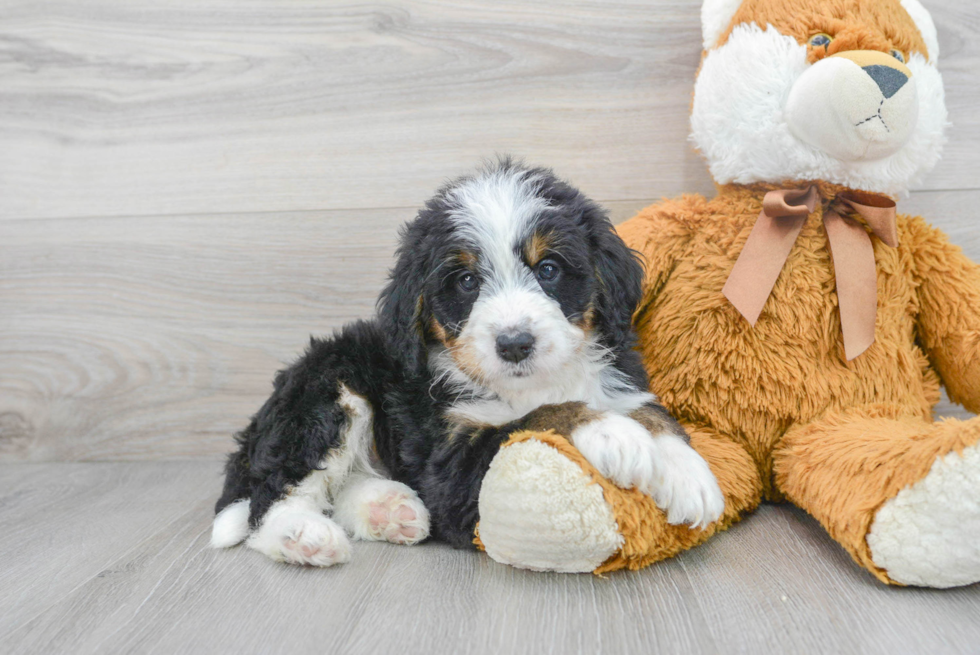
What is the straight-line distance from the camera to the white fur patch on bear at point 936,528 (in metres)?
1.21

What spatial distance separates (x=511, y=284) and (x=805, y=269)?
746 millimetres

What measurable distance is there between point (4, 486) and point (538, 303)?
200 cm

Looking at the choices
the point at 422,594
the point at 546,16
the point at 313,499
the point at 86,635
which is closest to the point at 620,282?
the point at 422,594

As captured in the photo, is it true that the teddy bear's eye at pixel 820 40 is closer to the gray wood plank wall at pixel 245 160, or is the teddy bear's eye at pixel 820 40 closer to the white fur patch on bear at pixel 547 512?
the gray wood plank wall at pixel 245 160

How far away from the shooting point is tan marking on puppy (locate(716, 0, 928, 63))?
1639mm

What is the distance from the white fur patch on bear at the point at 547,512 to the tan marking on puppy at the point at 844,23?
114cm

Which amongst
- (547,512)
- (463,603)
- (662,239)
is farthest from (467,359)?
(662,239)

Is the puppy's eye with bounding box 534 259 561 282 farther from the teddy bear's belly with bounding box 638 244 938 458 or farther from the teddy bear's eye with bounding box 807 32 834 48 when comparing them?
the teddy bear's eye with bounding box 807 32 834 48

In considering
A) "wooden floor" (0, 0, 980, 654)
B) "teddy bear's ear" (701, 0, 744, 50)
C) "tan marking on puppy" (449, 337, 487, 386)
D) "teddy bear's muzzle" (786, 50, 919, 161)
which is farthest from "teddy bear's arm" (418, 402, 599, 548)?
"teddy bear's ear" (701, 0, 744, 50)

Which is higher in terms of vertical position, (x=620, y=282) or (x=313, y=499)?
(x=620, y=282)

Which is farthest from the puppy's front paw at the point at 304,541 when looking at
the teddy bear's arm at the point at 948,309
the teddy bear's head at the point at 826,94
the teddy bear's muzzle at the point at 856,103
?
the teddy bear's arm at the point at 948,309

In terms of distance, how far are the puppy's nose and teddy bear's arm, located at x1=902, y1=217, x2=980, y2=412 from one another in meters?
1.07

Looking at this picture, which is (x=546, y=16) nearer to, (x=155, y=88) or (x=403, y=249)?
(x=403, y=249)

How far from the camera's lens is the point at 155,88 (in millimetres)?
2414
